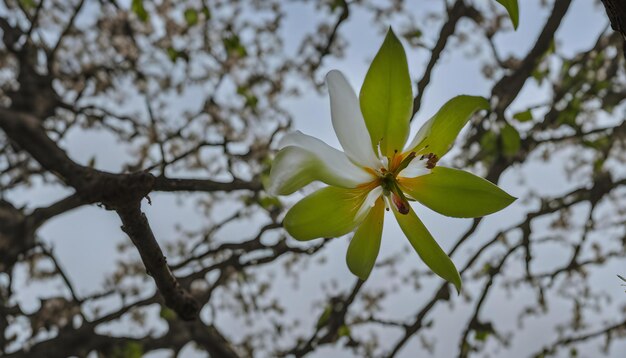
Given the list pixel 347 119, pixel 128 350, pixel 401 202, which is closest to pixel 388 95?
pixel 347 119

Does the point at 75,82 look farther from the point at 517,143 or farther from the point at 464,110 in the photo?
the point at 464,110

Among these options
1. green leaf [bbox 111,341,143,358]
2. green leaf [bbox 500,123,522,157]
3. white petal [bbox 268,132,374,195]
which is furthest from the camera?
green leaf [bbox 111,341,143,358]

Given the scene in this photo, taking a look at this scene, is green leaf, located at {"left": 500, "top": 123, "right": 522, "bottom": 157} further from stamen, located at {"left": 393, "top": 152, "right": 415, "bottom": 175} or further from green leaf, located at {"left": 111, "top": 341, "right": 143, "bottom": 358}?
green leaf, located at {"left": 111, "top": 341, "right": 143, "bottom": 358}

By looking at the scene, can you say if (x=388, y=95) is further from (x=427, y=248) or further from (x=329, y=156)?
(x=427, y=248)

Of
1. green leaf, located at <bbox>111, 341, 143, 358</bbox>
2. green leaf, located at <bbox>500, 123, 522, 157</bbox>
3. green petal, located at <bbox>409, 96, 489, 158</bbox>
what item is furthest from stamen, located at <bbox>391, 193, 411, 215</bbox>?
green leaf, located at <bbox>111, 341, 143, 358</bbox>

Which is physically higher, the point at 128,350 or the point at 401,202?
the point at 128,350

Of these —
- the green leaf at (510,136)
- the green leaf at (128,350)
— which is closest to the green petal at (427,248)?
the green leaf at (510,136)
